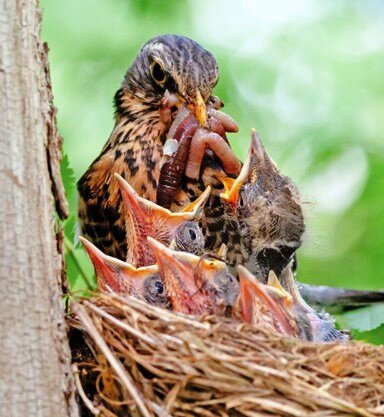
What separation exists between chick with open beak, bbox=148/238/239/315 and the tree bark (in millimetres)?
494

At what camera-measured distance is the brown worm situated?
3.06 metres

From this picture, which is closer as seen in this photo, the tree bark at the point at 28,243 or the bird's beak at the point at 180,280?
the tree bark at the point at 28,243

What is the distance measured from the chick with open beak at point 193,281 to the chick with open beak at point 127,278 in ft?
0.22

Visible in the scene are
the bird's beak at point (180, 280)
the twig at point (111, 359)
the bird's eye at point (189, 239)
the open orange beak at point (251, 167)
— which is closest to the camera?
the twig at point (111, 359)

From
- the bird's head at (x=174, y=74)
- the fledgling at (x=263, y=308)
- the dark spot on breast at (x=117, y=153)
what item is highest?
the bird's head at (x=174, y=74)

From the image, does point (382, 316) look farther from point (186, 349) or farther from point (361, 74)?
point (361, 74)

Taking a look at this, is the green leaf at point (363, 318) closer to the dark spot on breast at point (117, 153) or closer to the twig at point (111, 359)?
the dark spot on breast at point (117, 153)

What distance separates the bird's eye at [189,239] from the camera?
2.77 meters

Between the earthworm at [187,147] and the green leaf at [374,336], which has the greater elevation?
the earthworm at [187,147]

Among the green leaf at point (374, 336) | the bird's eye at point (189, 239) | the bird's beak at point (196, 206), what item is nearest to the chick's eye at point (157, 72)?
the bird's beak at point (196, 206)

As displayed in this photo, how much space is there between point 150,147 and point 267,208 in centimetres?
51

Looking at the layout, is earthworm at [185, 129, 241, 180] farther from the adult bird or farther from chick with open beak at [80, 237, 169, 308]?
chick with open beak at [80, 237, 169, 308]

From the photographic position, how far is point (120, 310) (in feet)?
6.88

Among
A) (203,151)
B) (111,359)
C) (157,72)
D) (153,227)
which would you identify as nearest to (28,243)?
(111,359)
